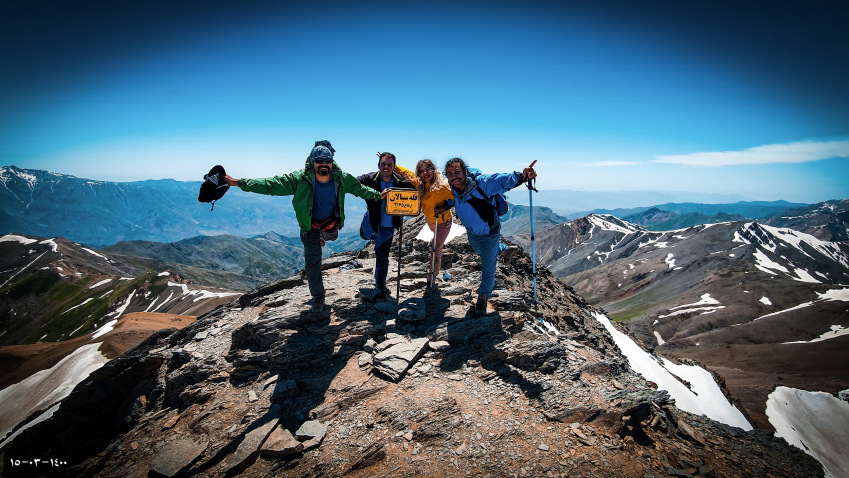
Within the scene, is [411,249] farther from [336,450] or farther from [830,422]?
[830,422]

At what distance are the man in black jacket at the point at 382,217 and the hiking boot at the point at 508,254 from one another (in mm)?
8586

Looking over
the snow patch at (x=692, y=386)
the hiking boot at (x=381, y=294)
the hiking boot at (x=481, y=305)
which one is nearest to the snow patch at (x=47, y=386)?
the hiking boot at (x=381, y=294)

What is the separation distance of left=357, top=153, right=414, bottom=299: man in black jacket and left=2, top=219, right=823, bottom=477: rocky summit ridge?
1652 mm

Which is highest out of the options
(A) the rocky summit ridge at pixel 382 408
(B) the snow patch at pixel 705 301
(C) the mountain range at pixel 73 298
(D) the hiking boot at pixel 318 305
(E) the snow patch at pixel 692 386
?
(D) the hiking boot at pixel 318 305

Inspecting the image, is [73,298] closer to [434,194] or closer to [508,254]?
[508,254]

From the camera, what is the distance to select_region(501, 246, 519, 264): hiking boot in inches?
713

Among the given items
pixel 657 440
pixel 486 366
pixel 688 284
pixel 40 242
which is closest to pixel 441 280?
pixel 486 366

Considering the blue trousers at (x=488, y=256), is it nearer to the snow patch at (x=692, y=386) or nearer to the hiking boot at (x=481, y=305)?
the hiking boot at (x=481, y=305)

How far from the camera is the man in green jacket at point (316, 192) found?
8.62 meters

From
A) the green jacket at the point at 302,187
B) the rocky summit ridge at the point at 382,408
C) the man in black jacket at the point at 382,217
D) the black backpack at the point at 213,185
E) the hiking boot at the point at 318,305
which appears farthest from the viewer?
the man in black jacket at the point at 382,217

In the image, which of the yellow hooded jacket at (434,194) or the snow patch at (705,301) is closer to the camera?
the yellow hooded jacket at (434,194)

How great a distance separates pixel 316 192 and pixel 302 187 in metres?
0.39

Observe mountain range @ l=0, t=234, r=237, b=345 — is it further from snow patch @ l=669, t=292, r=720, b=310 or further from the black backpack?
snow patch @ l=669, t=292, r=720, b=310

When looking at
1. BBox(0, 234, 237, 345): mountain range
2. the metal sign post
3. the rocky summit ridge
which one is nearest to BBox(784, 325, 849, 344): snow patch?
the rocky summit ridge
